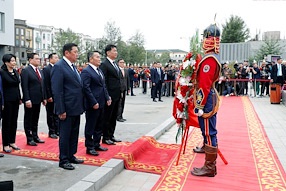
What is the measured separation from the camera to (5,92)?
527cm

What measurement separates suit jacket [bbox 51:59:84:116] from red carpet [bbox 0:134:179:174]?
35.4 inches

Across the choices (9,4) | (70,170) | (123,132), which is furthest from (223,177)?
(9,4)

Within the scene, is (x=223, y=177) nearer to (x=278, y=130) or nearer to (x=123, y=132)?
(x=123, y=132)

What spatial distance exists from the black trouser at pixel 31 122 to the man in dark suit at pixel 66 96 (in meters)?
1.54

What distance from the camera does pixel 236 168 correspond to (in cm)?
446

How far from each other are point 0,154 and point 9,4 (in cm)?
2694

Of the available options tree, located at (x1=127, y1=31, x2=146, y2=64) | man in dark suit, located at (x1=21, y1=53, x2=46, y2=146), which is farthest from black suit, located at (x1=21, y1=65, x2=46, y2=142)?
tree, located at (x1=127, y1=31, x2=146, y2=64)

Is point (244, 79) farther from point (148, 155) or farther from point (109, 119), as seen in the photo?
point (148, 155)

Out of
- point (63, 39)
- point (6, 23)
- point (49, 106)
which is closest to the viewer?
point (49, 106)

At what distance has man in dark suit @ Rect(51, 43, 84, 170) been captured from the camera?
4387mm

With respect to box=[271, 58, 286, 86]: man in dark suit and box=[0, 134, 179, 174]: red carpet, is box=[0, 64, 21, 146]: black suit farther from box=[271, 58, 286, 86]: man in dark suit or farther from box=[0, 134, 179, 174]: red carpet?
box=[271, 58, 286, 86]: man in dark suit

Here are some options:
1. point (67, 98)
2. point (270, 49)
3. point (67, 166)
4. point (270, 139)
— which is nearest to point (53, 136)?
point (67, 166)

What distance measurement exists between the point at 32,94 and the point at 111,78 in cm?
145

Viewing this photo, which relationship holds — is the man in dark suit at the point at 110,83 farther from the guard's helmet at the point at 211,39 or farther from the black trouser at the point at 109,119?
the guard's helmet at the point at 211,39
